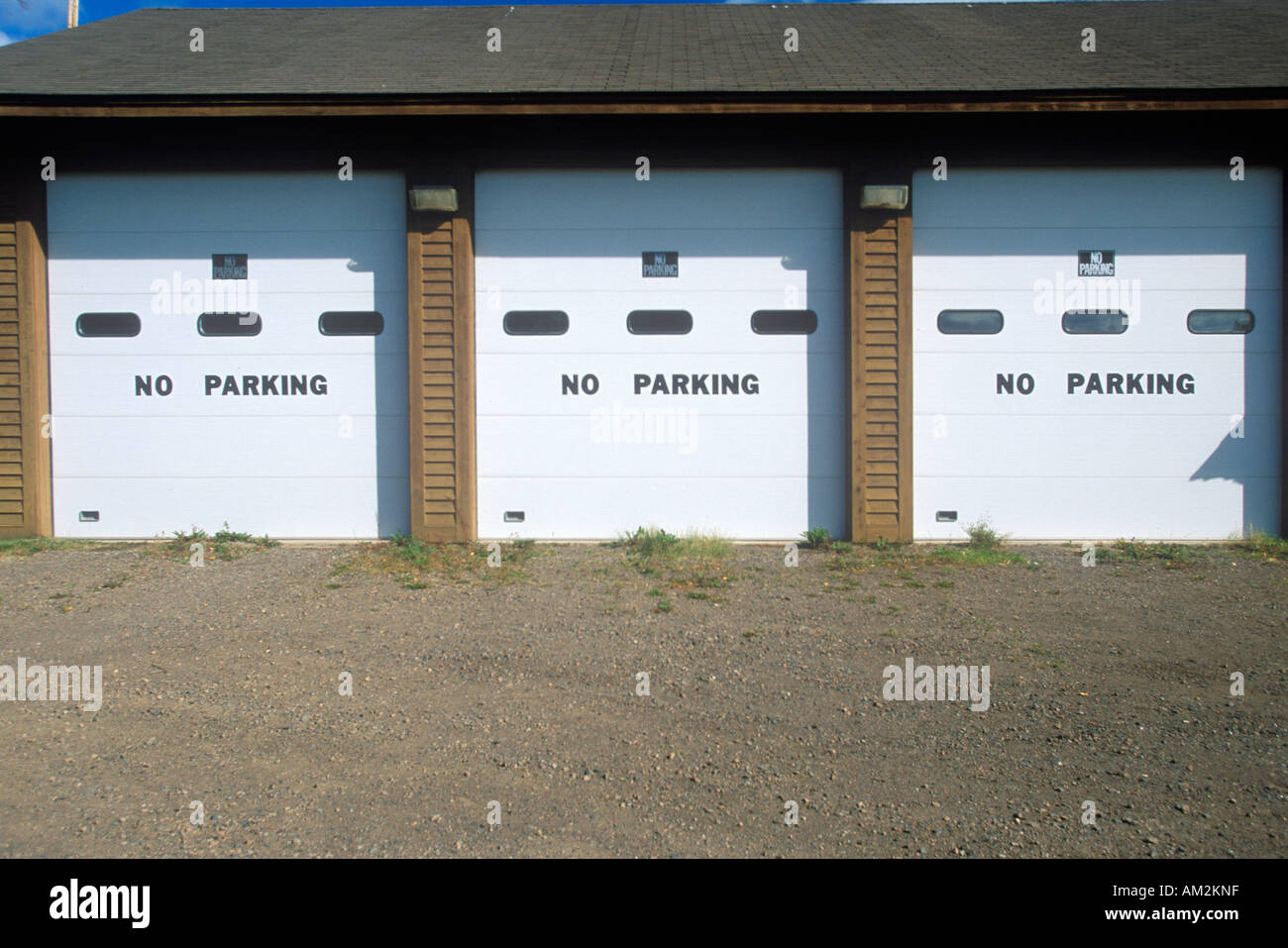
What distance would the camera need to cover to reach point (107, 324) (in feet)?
25.8

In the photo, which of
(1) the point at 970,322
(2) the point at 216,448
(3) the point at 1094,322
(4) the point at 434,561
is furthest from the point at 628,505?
(3) the point at 1094,322

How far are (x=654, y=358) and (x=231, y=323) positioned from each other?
4168 mm

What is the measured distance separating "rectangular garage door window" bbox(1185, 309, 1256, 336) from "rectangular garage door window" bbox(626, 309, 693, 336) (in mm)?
4827

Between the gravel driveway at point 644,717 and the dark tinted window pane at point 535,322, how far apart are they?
259 centimetres

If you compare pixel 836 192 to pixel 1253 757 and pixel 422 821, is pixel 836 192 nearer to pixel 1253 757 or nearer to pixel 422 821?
pixel 1253 757

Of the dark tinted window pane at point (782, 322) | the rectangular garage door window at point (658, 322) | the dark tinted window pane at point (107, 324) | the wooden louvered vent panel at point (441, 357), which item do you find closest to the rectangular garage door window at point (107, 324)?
the dark tinted window pane at point (107, 324)

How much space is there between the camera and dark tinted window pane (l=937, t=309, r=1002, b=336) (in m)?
7.77

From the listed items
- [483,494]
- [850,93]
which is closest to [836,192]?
[850,93]

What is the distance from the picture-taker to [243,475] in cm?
789

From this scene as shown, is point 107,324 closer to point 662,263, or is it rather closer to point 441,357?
point 441,357

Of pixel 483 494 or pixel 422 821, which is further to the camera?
pixel 483 494

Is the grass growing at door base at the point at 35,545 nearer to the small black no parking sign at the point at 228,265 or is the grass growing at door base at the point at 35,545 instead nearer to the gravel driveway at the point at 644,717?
the gravel driveway at the point at 644,717

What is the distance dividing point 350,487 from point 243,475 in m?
1.06

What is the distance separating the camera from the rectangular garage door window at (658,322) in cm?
784
